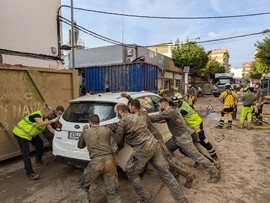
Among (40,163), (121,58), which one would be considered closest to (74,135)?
(40,163)

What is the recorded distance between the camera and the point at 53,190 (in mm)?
3697

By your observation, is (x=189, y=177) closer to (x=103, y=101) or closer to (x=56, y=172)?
(x=103, y=101)

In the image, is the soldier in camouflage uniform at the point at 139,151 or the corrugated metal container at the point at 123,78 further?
the corrugated metal container at the point at 123,78

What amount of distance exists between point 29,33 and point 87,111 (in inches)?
277

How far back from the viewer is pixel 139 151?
305cm

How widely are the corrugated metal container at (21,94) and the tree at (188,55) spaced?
22059 mm

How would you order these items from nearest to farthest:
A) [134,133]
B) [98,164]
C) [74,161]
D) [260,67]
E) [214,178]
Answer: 1. [98,164]
2. [134,133]
3. [74,161]
4. [214,178]
5. [260,67]

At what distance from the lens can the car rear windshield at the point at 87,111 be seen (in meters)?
3.65

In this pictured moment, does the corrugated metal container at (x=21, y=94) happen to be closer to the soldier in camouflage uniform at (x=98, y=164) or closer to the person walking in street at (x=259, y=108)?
the soldier in camouflage uniform at (x=98, y=164)

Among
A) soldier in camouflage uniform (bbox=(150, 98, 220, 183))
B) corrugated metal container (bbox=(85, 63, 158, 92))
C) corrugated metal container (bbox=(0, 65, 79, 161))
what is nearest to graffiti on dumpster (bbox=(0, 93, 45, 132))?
corrugated metal container (bbox=(0, 65, 79, 161))

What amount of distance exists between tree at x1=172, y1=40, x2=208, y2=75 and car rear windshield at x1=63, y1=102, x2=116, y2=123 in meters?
23.8

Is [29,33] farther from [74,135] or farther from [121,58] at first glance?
[121,58]

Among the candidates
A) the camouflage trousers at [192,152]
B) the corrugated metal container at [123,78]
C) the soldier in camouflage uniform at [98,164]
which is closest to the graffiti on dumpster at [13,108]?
the soldier in camouflage uniform at [98,164]

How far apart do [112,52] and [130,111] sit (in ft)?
56.6
